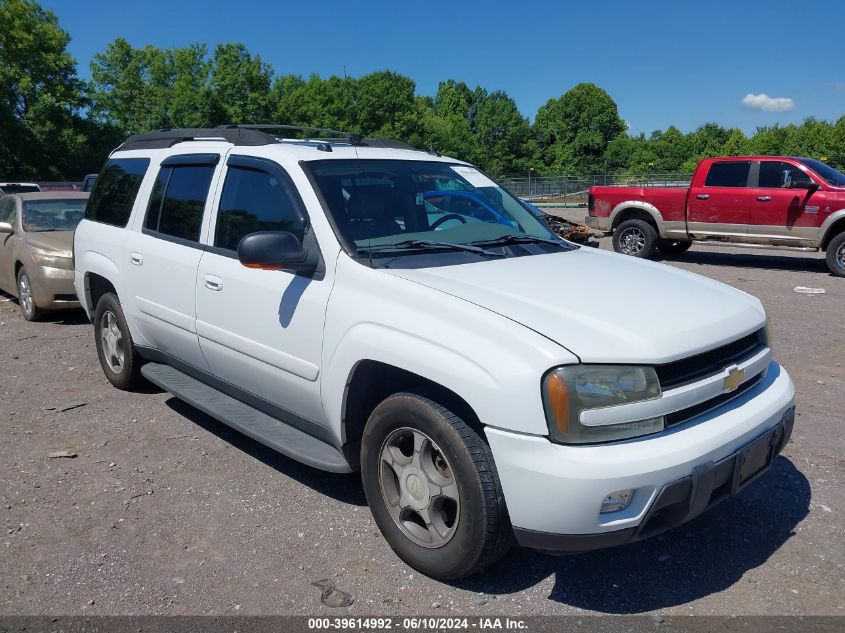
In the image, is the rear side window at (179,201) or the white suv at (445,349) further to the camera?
the rear side window at (179,201)

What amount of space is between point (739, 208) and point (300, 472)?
11040mm

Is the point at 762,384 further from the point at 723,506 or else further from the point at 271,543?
the point at 271,543

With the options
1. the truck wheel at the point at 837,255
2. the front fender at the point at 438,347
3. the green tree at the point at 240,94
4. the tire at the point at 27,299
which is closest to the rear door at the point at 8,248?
the tire at the point at 27,299

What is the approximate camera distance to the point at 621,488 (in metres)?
2.52

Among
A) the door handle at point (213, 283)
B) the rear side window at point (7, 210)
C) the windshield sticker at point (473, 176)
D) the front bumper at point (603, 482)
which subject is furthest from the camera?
the rear side window at point (7, 210)

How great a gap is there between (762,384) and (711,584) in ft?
3.05

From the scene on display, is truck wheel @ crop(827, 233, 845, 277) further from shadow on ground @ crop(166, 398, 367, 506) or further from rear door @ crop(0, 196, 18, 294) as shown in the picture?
rear door @ crop(0, 196, 18, 294)

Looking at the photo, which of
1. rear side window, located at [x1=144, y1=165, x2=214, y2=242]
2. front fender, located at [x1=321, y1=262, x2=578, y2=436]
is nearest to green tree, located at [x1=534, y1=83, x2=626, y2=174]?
rear side window, located at [x1=144, y1=165, x2=214, y2=242]

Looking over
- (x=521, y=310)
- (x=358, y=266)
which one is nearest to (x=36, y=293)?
(x=358, y=266)

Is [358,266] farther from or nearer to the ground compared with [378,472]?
farther from the ground

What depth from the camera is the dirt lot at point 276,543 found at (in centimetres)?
299

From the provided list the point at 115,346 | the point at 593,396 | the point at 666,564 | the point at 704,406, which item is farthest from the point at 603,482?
the point at 115,346

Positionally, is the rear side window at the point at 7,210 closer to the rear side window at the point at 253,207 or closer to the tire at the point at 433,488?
the rear side window at the point at 253,207

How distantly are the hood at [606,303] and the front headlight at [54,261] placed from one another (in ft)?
21.1
